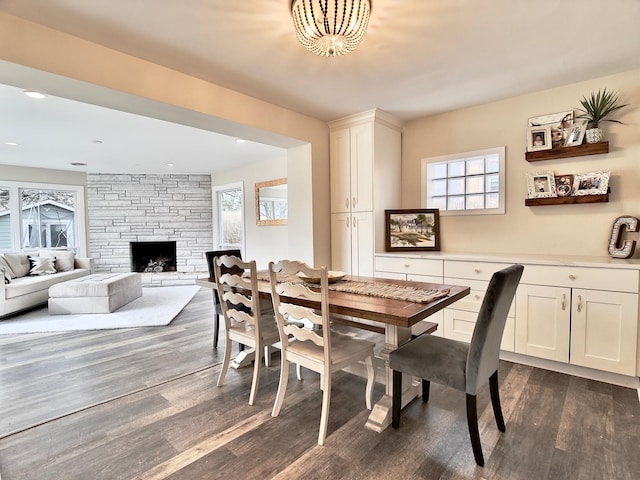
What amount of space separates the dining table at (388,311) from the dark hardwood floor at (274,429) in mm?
102

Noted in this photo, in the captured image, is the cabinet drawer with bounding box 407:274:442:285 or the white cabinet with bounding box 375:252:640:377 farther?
the cabinet drawer with bounding box 407:274:442:285

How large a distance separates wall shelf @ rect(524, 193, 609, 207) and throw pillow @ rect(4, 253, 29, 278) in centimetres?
694

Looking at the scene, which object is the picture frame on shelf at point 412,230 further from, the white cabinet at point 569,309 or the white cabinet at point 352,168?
the white cabinet at point 569,309

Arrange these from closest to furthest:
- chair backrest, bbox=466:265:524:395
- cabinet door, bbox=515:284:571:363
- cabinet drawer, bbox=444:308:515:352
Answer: chair backrest, bbox=466:265:524:395 < cabinet door, bbox=515:284:571:363 < cabinet drawer, bbox=444:308:515:352

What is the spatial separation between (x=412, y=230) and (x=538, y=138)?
1423 mm

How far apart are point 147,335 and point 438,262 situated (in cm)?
320

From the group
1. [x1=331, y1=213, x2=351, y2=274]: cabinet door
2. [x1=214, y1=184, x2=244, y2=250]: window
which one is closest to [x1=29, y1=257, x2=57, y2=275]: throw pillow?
[x1=214, y1=184, x2=244, y2=250]: window

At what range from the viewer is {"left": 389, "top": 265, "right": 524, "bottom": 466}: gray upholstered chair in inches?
61.3

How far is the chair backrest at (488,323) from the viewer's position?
60.3 inches

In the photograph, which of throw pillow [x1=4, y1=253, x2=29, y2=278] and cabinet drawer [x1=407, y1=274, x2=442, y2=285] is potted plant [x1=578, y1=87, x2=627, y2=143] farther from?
throw pillow [x1=4, y1=253, x2=29, y2=278]

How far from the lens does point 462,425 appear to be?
6.20ft

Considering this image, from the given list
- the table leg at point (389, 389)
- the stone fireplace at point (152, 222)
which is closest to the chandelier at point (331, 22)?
the table leg at point (389, 389)

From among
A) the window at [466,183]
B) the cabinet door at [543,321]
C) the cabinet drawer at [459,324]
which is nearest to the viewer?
the cabinet door at [543,321]

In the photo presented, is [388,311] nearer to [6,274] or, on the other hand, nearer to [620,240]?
[620,240]
